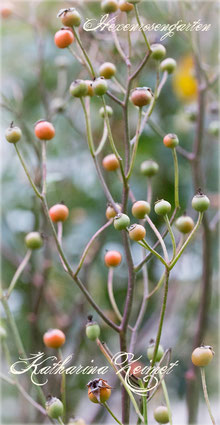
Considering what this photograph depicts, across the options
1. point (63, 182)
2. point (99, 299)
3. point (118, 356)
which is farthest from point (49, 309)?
point (118, 356)

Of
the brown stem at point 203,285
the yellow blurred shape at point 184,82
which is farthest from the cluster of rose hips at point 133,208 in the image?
the yellow blurred shape at point 184,82

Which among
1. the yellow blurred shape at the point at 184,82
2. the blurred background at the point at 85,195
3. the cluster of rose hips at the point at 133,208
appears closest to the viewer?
the cluster of rose hips at the point at 133,208

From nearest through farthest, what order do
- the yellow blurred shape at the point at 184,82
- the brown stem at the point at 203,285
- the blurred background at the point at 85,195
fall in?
the brown stem at the point at 203,285
the blurred background at the point at 85,195
the yellow blurred shape at the point at 184,82

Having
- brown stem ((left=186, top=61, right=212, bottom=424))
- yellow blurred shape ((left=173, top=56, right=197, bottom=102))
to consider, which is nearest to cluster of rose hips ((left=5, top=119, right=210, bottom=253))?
brown stem ((left=186, top=61, right=212, bottom=424))

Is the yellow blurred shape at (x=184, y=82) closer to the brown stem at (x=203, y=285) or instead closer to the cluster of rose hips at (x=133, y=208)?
the brown stem at (x=203, y=285)

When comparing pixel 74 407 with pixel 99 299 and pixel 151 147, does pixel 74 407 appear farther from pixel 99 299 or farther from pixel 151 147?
pixel 151 147

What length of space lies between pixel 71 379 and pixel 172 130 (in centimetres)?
40

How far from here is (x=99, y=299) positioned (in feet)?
2.87

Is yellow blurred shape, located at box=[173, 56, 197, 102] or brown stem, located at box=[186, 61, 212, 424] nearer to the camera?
brown stem, located at box=[186, 61, 212, 424]

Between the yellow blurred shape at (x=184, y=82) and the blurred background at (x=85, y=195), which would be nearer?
the blurred background at (x=85, y=195)

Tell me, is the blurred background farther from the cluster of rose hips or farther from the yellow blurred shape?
the cluster of rose hips

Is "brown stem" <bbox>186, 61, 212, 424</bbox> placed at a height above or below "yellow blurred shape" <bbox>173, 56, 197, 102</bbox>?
below

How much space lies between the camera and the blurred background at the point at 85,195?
30.1 inches

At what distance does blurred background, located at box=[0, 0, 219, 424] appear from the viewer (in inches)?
30.1
